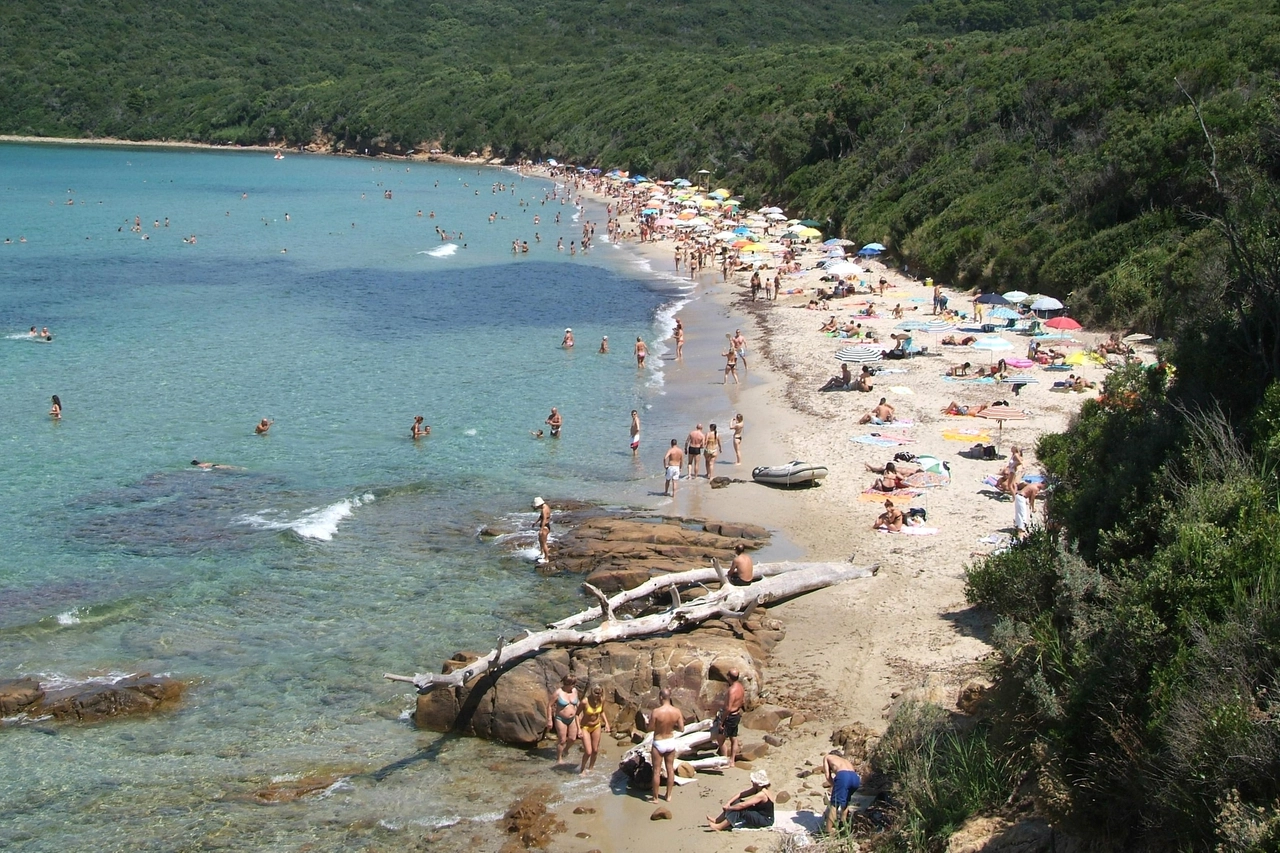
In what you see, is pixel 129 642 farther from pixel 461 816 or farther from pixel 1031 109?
pixel 1031 109

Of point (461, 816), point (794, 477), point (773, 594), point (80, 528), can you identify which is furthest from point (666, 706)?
point (80, 528)

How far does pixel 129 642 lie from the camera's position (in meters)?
14.5

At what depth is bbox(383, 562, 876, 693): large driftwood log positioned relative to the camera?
12039mm

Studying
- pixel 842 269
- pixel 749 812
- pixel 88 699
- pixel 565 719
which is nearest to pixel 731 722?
pixel 749 812

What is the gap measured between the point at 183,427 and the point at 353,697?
13.6m

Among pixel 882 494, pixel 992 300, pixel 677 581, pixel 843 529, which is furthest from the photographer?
pixel 992 300

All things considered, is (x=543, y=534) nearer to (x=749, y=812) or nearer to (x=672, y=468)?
(x=672, y=468)

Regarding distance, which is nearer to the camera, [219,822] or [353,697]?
[219,822]

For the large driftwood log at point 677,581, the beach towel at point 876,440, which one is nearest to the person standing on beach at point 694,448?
the beach towel at point 876,440

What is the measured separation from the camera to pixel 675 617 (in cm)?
1330

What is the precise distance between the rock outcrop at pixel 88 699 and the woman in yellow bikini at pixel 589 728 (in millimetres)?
4640

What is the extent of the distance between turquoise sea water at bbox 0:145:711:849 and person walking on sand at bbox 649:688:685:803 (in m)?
Answer: 1.40

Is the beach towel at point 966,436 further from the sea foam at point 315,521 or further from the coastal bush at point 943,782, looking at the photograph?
the coastal bush at point 943,782

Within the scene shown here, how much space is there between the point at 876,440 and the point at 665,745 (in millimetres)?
11837
